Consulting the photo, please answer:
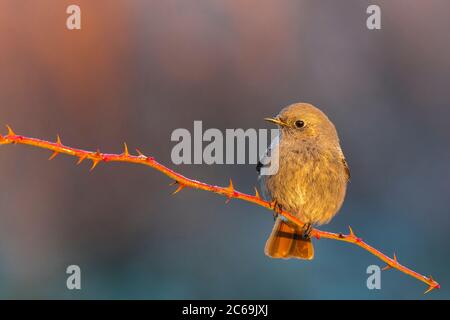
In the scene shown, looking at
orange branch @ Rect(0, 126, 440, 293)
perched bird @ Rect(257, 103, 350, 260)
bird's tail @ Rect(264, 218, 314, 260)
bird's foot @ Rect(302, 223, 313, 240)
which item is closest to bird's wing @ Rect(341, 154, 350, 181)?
perched bird @ Rect(257, 103, 350, 260)

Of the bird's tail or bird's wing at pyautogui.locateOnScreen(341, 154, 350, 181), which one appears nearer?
bird's wing at pyautogui.locateOnScreen(341, 154, 350, 181)

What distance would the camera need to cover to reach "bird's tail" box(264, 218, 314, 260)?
4609 millimetres

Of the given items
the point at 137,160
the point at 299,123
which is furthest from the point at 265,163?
the point at 137,160

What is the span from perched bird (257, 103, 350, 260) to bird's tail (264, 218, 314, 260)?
155 millimetres

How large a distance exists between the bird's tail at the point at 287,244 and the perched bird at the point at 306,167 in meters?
0.15

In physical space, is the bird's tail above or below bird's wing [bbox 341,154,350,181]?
below

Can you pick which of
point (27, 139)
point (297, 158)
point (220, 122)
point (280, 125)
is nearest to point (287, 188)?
point (297, 158)

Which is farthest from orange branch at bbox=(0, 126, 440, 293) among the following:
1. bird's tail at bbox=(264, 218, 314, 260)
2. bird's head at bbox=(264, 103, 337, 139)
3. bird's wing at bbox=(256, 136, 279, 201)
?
bird's tail at bbox=(264, 218, 314, 260)

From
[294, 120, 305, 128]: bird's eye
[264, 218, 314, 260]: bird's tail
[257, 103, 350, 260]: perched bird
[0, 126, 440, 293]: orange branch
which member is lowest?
[0, 126, 440, 293]: orange branch

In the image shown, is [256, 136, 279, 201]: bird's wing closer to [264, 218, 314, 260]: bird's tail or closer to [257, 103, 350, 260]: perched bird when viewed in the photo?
[257, 103, 350, 260]: perched bird

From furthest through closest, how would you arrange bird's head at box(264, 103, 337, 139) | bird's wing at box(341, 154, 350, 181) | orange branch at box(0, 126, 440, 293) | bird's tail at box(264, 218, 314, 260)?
bird's tail at box(264, 218, 314, 260)
bird's wing at box(341, 154, 350, 181)
bird's head at box(264, 103, 337, 139)
orange branch at box(0, 126, 440, 293)

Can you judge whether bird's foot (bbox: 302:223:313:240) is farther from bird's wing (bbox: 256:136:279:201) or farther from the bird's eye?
the bird's eye

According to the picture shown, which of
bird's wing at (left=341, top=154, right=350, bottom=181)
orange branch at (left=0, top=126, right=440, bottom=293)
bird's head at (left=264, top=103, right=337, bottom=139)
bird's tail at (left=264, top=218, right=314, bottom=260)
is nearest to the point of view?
orange branch at (left=0, top=126, right=440, bottom=293)

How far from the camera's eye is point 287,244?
4656 millimetres
